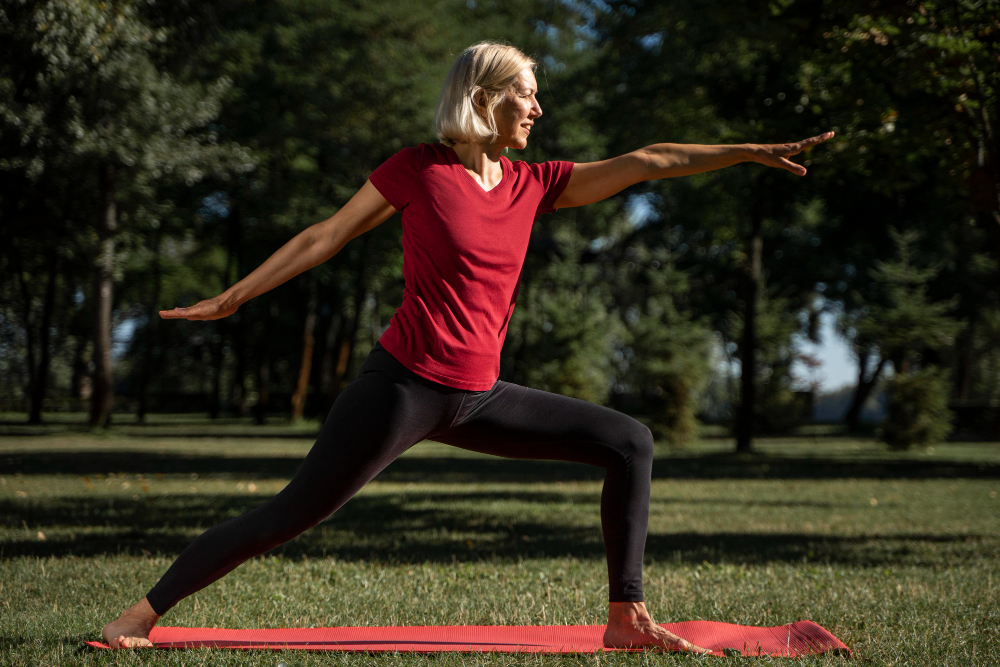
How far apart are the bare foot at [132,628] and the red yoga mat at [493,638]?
126 mm

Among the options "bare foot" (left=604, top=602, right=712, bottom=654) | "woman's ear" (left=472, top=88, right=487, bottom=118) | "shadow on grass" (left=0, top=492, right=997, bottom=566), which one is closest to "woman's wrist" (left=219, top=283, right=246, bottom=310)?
"woman's ear" (left=472, top=88, right=487, bottom=118)

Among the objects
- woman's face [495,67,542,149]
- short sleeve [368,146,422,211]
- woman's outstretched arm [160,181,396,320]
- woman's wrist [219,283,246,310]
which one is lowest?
woman's wrist [219,283,246,310]

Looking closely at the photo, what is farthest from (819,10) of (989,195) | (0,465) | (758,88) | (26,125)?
(26,125)

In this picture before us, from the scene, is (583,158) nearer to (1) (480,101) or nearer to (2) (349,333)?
(2) (349,333)

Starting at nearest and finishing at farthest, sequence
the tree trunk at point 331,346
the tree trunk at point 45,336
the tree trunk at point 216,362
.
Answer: the tree trunk at point 45,336 < the tree trunk at point 331,346 < the tree trunk at point 216,362

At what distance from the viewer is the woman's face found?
3064 millimetres

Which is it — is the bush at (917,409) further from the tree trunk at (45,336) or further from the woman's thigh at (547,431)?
the tree trunk at (45,336)

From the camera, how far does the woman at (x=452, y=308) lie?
9.66ft

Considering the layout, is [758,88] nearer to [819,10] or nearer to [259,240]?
[819,10]

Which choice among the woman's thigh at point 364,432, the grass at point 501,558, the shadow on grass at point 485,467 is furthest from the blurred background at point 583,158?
the woman's thigh at point 364,432

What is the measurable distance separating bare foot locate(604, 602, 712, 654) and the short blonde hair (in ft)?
6.43

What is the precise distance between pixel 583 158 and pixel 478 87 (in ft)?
102

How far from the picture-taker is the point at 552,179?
3.34 meters

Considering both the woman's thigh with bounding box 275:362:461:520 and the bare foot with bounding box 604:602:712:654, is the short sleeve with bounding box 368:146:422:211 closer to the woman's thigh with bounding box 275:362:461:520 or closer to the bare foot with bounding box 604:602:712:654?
the woman's thigh with bounding box 275:362:461:520
